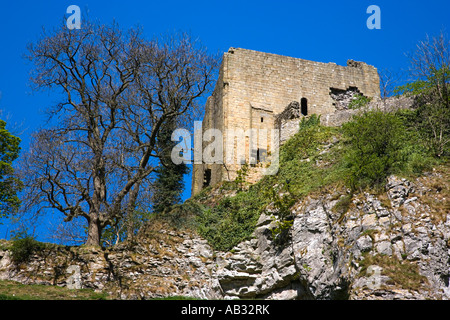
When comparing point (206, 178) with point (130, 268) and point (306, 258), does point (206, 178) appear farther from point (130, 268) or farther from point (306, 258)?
point (306, 258)

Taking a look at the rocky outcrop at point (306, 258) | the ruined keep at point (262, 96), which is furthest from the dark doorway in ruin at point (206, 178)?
the rocky outcrop at point (306, 258)

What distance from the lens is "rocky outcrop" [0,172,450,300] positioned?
13.2 meters

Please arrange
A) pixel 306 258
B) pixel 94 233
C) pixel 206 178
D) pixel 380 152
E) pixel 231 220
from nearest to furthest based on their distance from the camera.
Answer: pixel 306 258
pixel 380 152
pixel 231 220
pixel 94 233
pixel 206 178

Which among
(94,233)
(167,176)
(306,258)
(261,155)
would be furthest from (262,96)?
(306,258)

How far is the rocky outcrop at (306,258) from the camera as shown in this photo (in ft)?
43.5

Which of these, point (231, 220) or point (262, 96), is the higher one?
point (262, 96)

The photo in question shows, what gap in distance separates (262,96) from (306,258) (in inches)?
407

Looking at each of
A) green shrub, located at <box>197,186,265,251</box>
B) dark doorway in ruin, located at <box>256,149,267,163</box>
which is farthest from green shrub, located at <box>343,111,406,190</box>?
dark doorway in ruin, located at <box>256,149,267,163</box>

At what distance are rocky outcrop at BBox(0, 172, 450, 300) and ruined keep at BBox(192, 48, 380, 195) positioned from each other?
201 inches

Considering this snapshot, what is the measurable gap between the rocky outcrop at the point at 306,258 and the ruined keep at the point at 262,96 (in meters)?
5.10

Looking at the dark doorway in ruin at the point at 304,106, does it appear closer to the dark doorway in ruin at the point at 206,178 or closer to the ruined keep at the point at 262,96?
the ruined keep at the point at 262,96

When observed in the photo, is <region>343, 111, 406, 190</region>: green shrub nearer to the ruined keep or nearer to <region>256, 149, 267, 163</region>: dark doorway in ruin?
the ruined keep

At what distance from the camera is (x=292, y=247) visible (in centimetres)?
1609

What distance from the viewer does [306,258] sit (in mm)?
15320
